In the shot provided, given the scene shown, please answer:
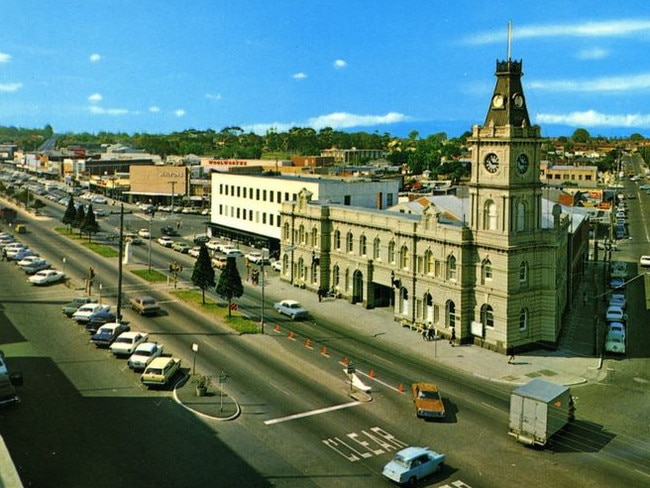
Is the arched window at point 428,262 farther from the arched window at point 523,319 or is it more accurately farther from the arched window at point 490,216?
the arched window at point 523,319

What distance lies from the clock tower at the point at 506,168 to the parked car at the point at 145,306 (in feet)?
93.5

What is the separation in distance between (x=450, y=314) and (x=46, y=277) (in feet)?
142

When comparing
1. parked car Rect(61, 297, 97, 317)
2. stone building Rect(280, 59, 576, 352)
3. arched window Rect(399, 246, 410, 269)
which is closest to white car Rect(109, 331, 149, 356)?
parked car Rect(61, 297, 97, 317)

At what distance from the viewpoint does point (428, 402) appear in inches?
1503

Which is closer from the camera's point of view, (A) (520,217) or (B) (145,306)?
(A) (520,217)

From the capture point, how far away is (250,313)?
61.2 metres

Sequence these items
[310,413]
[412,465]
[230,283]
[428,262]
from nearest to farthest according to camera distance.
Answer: [412,465], [310,413], [428,262], [230,283]

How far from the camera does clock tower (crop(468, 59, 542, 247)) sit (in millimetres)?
51250

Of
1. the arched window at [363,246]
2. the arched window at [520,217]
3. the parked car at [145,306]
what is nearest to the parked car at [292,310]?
the arched window at [363,246]

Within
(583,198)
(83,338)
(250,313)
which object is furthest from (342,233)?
(583,198)

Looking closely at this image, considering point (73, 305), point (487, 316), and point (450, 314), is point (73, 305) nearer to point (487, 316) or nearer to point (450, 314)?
point (450, 314)

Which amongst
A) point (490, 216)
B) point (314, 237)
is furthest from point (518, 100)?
point (314, 237)

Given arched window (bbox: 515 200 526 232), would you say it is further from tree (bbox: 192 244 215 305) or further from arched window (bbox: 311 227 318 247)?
tree (bbox: 192 244 215 305)

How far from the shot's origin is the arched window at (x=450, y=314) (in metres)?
54.6
